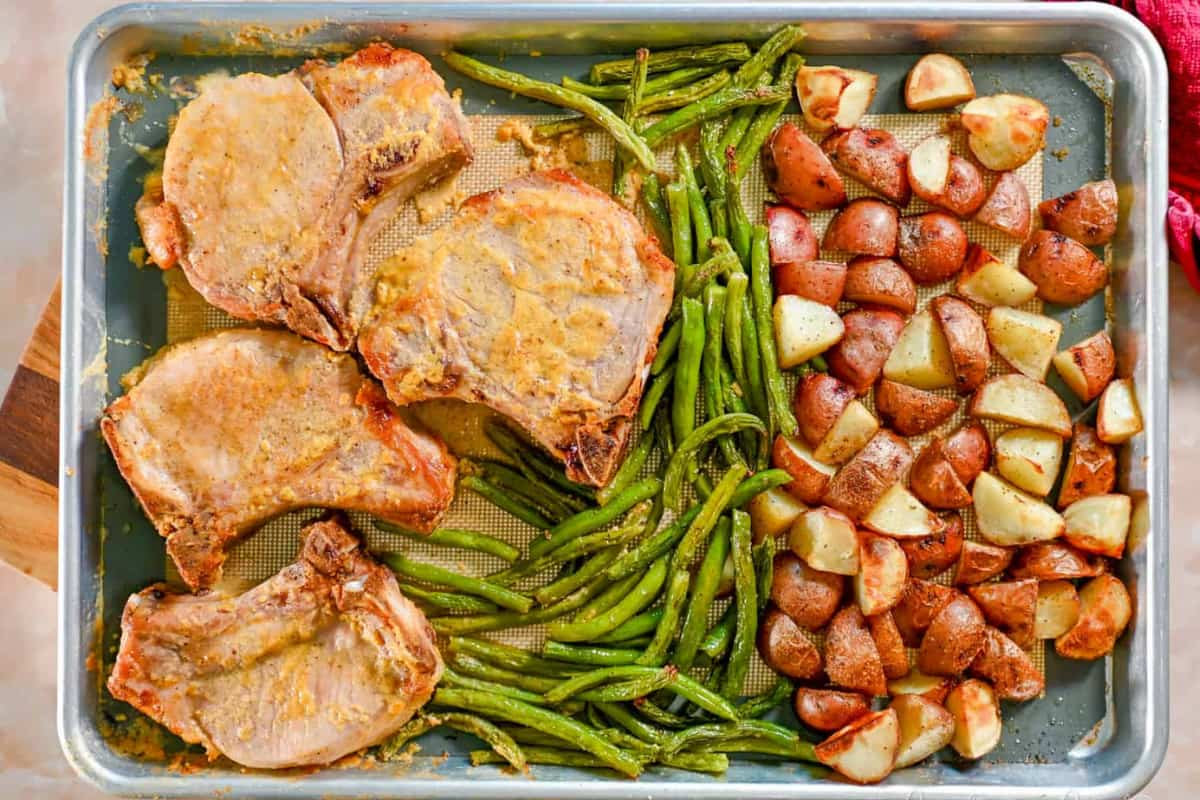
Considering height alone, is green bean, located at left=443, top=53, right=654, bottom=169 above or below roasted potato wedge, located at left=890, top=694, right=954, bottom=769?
above

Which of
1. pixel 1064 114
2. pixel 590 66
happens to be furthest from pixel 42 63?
pixel 1064 114

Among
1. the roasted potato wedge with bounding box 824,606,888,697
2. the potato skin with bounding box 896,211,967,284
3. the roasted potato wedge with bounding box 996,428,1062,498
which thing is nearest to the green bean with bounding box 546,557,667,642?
the roasted potato wedge with bounding box 824,606,888,697

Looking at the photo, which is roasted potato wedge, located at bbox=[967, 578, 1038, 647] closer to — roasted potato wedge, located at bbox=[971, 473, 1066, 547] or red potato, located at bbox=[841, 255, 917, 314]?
roasted potato wedge, located at bbox=[971, 473, 1066, 547]

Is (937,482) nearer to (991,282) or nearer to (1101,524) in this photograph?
(1101,524)

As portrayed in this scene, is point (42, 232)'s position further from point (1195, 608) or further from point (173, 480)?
point (1195, 608)

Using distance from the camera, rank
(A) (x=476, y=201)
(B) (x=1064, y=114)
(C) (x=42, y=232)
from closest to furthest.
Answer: (A) (x=476, y=201), (B) (x=1064, y=114), (C) (x=42, y=232)

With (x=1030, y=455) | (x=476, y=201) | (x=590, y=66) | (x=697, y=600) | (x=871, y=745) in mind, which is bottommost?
(x=871, y=745)

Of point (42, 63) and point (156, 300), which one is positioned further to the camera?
point (42, 63)

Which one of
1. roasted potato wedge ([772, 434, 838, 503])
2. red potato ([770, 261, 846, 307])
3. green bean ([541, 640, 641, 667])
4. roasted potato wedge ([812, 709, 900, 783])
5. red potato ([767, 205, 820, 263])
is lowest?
roasted potato wedge ([812, 709, 900, 783])
